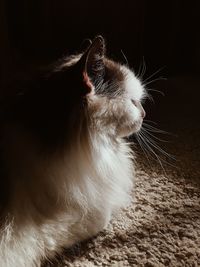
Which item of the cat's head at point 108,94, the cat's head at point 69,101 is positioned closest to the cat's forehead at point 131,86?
the cat's head at point 108,94

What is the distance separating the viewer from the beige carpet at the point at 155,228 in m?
1.06

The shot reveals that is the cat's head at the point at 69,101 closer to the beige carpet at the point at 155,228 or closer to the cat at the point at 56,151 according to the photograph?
the cat at the point at 56,151

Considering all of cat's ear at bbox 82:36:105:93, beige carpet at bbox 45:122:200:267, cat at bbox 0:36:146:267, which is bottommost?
beige carpet at bbox 45:122:200:267

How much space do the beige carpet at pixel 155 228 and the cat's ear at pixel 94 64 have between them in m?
0.44

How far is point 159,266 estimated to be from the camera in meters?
1.04

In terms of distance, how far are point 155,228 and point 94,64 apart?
1.71 ft

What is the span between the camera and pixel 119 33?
2049mm

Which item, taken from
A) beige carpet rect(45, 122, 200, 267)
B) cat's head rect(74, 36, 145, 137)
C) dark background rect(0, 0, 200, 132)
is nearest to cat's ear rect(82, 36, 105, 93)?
cat's head rect(74, 36, 145, 137)

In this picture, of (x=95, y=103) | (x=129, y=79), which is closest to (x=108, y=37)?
(x=129, y=79)

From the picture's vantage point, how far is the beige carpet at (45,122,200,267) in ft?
3.48

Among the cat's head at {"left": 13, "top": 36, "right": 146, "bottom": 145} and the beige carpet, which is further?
the beige carpet

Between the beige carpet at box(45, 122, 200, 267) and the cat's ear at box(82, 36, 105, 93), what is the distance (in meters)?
0.44

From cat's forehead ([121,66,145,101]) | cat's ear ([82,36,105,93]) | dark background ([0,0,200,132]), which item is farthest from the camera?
dark background ([0,0,200,132])

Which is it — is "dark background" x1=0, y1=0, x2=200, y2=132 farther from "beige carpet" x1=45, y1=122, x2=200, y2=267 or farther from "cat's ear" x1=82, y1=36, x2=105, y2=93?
"cat's ear" x1=82, y1=36, x2=105, y2=93
